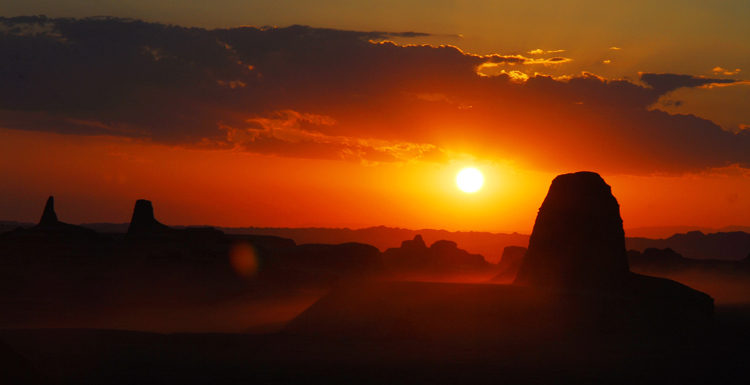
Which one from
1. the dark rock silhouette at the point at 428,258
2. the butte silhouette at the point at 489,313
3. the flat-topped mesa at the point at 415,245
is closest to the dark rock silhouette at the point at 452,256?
the dark rock silhouette at the point at 428,258

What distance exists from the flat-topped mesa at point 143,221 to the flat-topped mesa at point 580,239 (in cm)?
5260

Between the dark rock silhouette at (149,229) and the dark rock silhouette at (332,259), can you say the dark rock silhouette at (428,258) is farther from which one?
the dark rock silhouette at (149,229)

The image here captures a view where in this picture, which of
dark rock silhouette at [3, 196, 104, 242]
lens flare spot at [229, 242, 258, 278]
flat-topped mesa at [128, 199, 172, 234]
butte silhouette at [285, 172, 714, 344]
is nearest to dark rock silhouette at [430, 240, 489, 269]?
lens flare spot at [229, 242, 258, 278]

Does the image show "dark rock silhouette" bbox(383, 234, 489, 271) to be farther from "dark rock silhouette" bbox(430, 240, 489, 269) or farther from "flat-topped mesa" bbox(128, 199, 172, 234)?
"flat-topped mesa" bbox(128, 199, 172, 234)

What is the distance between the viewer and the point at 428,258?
94125 mm

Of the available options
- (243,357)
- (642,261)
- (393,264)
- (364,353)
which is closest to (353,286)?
(364,353)

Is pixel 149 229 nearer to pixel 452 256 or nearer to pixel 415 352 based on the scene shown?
pixel 452 256

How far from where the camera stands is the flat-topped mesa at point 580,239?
3109 centimetres

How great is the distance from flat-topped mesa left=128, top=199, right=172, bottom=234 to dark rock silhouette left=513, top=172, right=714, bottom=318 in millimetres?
52866

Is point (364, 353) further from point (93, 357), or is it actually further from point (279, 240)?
point (279, 240)

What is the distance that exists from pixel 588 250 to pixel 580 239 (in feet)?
2.38

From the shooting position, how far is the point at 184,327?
3047 cm

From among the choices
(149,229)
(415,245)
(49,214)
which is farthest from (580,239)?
(415,245)

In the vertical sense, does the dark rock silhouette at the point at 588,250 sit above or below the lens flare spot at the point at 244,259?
below
